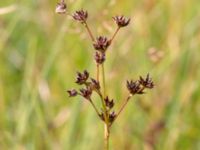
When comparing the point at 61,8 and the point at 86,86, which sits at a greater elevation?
the point at 61,8

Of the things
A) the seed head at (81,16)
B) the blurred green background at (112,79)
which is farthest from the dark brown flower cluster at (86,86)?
the blurred green background at (112,79)

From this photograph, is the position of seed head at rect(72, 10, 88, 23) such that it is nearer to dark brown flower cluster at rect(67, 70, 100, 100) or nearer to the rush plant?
the rush plant

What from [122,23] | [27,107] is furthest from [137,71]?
[122,23]

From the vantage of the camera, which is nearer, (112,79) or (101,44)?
(101,44)

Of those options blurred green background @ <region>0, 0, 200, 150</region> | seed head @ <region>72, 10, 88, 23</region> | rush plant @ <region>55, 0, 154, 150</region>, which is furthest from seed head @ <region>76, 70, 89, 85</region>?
blurred green background @ <region>0, 0, 200, 150</region>

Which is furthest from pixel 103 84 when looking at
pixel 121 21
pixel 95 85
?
pixel 121 21

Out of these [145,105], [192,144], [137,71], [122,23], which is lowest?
[122,23]

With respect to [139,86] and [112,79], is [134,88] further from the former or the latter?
[112,79]

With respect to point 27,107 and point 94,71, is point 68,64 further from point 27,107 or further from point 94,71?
point 27,107

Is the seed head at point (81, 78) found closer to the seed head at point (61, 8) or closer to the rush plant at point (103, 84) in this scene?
the rush plant at point (103, 84)
